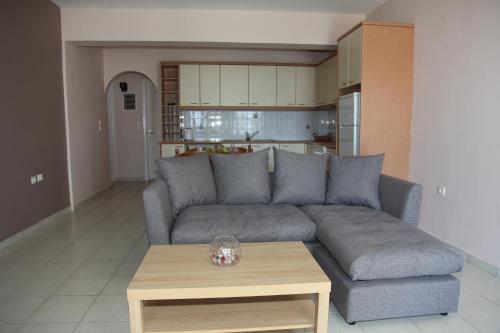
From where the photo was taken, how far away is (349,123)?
14.4ft

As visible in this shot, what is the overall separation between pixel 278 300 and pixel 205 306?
41 centimetres

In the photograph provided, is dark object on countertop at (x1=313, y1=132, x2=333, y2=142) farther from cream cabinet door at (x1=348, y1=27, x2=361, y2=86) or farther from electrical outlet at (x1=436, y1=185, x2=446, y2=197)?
electrical outlet at (x1=436, y1=185, x2=446, y2=197)

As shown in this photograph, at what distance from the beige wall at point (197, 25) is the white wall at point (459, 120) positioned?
4.70 feet

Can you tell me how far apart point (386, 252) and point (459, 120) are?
5.90 feet

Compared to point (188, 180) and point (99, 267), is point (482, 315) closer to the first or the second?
point (188, 180)

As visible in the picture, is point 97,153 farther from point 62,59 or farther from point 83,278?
point 83,278

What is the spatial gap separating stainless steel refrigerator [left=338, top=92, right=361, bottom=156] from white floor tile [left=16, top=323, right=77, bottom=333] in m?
3.27

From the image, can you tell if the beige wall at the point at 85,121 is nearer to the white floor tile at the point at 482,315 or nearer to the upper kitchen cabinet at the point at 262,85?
the upper kitchen cabinet at the point at 262,85

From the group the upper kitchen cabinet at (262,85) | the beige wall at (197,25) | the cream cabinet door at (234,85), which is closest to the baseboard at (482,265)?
the beige wall at (197,25)

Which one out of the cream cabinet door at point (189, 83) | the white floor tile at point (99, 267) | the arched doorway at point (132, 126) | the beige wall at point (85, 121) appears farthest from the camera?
the arched doorway at point (132, 126)

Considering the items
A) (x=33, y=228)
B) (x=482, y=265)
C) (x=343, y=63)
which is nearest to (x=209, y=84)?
(x=343, y=63)

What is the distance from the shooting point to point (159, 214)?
2641 millimetres

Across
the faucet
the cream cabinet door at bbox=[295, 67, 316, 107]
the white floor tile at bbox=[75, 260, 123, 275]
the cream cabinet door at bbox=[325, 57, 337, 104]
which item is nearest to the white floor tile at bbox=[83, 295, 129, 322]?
the white floor tile at bbox=[75, 260, 123, 275]

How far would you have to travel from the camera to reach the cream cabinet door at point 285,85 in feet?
22.1
